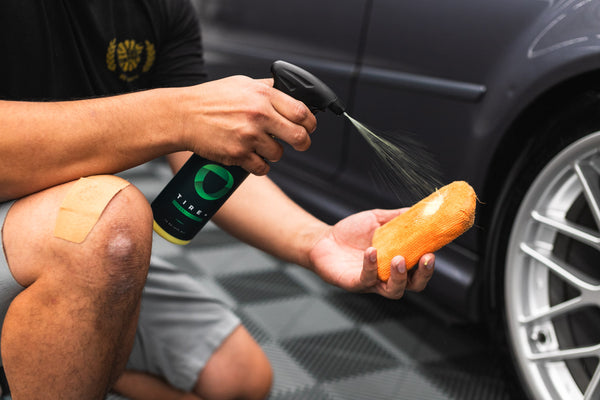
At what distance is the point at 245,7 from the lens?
2.37 metres

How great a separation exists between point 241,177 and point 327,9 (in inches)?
44.5

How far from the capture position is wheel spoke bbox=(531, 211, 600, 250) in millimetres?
1314

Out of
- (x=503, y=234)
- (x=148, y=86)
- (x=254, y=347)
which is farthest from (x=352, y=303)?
(x=148, y=86)

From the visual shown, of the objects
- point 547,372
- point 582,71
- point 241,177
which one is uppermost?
point 582,71

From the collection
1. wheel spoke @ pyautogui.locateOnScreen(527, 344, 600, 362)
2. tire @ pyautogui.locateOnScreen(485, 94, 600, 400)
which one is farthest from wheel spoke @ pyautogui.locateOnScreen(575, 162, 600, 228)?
wheel spoke @ pyautogui.locateOnScreen(527, 344, 600, 362)

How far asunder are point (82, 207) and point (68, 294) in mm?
136

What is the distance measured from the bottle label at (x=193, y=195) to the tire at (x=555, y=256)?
0.73 metres

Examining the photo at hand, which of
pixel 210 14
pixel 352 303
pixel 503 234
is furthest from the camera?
pixel 210 14

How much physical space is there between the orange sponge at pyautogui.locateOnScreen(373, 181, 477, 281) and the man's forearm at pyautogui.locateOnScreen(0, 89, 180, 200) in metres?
0.41

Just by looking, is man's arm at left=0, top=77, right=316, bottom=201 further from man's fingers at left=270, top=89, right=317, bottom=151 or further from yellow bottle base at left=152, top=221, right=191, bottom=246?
yellow bottle base at left=152, top=221, right=191, bottom=246

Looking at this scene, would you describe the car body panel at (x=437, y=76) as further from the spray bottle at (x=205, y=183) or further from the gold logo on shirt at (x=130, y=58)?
the gold logo on shirt at (x=130, y=58)

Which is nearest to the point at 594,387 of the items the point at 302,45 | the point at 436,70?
the point at 436,70

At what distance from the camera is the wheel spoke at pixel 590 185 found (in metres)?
1.30

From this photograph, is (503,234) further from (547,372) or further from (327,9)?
(327,9)
